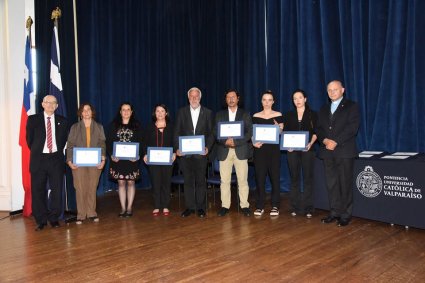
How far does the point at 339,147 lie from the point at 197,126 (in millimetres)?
1749

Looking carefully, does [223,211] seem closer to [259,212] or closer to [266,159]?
[259,212]

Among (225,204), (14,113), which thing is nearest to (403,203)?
(225,204)

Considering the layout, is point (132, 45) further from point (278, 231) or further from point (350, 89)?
point (278, 231)

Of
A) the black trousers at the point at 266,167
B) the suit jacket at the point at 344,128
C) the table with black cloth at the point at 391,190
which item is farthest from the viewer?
→ the black trousers at the point at 266,167

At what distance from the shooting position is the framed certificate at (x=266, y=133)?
4.57 metres

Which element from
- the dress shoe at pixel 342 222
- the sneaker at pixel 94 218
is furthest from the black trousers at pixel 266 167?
the sneaker at pixel 94 218

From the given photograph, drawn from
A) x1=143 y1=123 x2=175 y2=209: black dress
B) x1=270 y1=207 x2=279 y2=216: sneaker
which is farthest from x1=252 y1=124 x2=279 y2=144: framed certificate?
x1=143 y1=123 x2=175 y2=209: black dress

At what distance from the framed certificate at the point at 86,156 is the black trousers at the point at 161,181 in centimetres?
72

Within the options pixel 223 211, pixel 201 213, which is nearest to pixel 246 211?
pixel 223 211

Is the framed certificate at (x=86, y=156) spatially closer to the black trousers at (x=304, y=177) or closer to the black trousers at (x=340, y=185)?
the black trousers at (x=304, y=177)

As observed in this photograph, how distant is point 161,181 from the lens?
201 inches

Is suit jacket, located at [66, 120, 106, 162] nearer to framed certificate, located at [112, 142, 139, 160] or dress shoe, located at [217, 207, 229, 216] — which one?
framed certificate, located at [112, 142, 139, 160]

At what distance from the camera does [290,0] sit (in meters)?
6.50

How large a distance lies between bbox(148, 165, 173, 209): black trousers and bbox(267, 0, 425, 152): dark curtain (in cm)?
265
